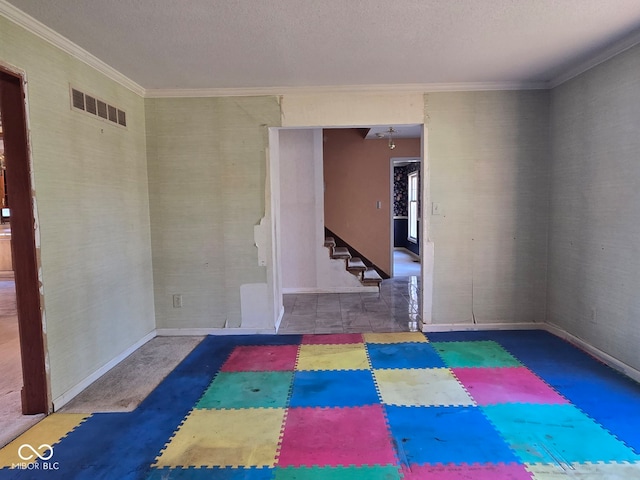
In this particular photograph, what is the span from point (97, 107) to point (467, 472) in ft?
12.3

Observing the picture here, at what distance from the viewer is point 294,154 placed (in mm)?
6117

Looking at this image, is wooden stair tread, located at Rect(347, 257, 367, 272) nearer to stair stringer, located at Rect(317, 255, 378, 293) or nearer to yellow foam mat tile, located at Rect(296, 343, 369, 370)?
stair stringer, located at Rect(317, 255, 378, 293)

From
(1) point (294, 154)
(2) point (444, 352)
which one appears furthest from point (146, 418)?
(1) point (294, 154)

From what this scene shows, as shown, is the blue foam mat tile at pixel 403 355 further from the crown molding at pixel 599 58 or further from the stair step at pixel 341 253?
the crown molding at pixel 599 58

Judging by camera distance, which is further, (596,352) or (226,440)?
(596,352)

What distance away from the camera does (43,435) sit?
7.76 feet

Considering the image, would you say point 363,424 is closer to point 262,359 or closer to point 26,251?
point 262,359

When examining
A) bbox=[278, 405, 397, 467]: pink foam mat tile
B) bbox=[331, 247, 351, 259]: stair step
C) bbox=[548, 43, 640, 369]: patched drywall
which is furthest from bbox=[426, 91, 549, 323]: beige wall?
bbox=[331, 247, 351, 259]: stair step

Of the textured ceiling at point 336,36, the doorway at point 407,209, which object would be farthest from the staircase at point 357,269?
the doorway at point 407,209

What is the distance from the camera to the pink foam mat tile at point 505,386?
266 cm

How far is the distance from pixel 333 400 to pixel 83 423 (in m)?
1.67

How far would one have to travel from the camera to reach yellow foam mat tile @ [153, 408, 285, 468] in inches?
82.4

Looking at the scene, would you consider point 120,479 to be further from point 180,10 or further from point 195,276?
point 180,10

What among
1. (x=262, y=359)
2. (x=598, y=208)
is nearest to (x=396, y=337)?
(x=262, y=359)
